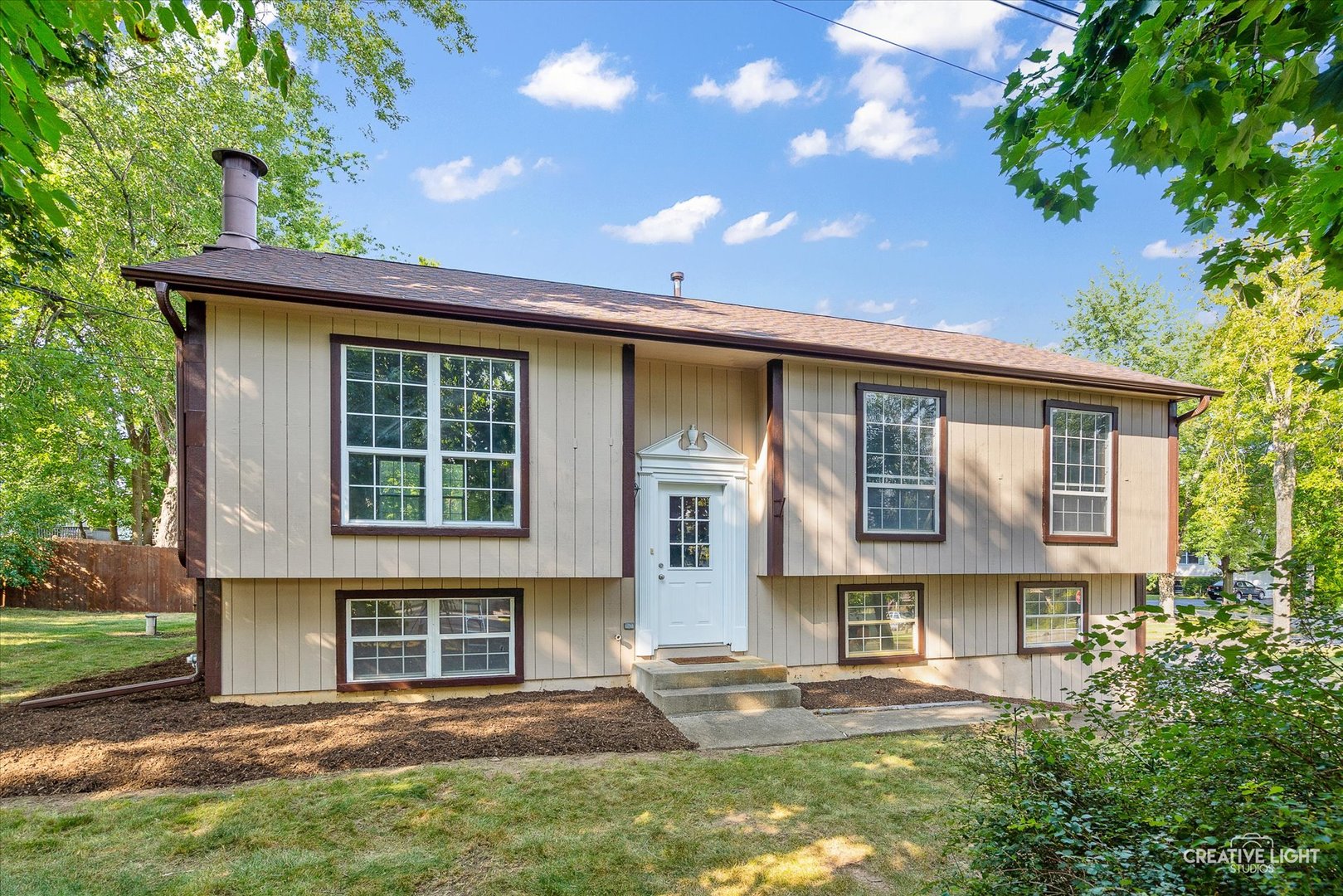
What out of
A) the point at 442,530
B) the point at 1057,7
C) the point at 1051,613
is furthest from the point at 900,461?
the point at 442,530

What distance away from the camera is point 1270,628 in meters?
2.85

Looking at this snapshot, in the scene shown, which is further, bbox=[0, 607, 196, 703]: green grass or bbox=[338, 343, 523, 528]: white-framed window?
bbox=[0, 607, 196, 703]: green grass

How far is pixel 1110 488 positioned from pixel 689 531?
6141 mm

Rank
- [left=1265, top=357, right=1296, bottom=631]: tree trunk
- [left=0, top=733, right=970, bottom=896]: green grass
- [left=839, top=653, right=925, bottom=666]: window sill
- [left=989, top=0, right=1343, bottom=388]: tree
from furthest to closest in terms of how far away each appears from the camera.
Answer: [left=1265, top=357, right=1296, bottom=631]: tree trunk < [left=839, top=653, right=925, bottom=666]: window sill < [left=0, top=733, right=970, bottom=896]: green grass < [left=989, top=0, right=1343, bottom=388]: tree

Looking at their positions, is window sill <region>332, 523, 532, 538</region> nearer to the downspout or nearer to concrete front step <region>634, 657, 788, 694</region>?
the downspout

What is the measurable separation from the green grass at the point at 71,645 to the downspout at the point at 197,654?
66 centimetres

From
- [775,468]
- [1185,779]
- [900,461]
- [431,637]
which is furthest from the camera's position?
[900,461]

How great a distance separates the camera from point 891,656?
8617mm

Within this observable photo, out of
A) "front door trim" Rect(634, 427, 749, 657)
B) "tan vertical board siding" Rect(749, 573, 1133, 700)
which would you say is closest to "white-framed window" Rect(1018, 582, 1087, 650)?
"tan vertical board siding" Rect(749, 573, 1133, 700)

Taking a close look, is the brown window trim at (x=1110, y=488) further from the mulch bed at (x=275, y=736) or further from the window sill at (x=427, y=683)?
the window sill at (x=427, y=683)

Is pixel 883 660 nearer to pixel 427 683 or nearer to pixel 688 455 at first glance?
pixel 688 455

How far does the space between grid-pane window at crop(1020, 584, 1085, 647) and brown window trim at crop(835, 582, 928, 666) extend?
170 cm

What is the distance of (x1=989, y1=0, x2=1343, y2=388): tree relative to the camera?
246 cm

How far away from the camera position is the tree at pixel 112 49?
2484 millimetres
